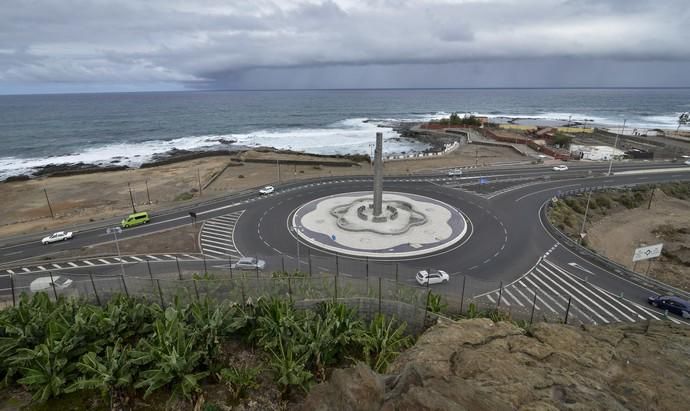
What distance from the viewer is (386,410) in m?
8.41

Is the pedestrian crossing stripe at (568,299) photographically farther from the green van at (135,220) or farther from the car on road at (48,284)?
the green van at (135,220)

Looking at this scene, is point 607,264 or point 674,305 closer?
point 674,305

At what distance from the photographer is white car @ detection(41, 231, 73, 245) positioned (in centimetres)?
4419

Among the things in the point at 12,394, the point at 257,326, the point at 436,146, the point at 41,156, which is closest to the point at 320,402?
the point at 257,326

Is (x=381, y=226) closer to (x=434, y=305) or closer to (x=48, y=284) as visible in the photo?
(x=434, y=305)

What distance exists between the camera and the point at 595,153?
101 meters

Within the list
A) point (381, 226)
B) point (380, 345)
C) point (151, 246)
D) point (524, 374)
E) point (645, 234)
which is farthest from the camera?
point (645, 234)

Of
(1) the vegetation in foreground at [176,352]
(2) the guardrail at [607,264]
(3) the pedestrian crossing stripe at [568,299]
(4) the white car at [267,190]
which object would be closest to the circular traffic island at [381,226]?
(4) the white car at [267,190]

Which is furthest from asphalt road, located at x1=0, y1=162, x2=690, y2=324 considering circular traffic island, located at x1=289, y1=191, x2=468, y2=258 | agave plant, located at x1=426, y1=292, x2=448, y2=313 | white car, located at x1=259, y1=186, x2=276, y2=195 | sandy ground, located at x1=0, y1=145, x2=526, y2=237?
sandy ground, located at x1=0, y1=145, x2=526, y2=237

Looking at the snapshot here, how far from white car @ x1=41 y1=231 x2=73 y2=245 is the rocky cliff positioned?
4891cm

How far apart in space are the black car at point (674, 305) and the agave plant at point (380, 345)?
27616mm

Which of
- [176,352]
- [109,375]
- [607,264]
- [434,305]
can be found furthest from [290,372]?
[607,264]

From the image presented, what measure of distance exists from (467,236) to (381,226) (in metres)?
10.8

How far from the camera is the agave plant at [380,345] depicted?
51.6ft
